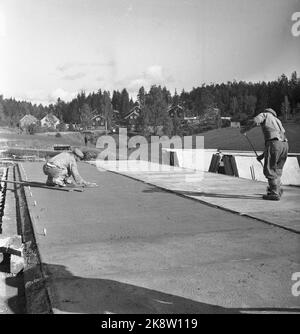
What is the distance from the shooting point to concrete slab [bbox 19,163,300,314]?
138 inches

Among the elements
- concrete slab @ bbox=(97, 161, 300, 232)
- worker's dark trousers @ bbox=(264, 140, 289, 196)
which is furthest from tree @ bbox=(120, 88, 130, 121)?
worker's dark trousers @ bbox=(264, 140, 289, 196)

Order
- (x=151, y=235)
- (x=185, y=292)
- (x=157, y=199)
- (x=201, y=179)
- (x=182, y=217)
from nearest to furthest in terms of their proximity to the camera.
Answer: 1. (x=185, y=292)
2. (x=151, y=235)
3. (x=182, y=217)
4. (x=157, y=199)
5. (x=201, y=179)

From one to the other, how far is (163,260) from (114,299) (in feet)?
3.90

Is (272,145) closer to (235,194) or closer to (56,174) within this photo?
(235,194)

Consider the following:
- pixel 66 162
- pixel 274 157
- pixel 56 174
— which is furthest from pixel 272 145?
pixel 56 174

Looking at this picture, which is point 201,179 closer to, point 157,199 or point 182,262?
point 157,199

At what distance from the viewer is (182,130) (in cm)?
9269

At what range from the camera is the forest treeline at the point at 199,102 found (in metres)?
85.5

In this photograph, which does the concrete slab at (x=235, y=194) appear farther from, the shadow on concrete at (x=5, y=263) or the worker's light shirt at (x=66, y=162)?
the shadow on concrete at (x=5, y=263)

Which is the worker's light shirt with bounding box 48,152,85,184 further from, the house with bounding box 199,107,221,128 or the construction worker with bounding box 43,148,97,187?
the house with bounding box 199,107,221,128
